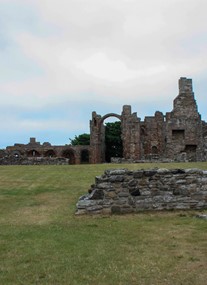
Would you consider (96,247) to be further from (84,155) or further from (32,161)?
(84,155)

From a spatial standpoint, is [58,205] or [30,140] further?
[30,140]

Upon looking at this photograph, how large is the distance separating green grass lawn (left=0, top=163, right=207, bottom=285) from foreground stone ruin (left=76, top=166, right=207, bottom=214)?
42cm

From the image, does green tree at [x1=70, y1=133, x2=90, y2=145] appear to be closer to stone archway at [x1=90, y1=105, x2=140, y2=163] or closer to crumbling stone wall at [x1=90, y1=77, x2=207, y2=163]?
stone archway at [x1=90, y1=105, x2=140, y2=163]

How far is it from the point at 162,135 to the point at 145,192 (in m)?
39.3

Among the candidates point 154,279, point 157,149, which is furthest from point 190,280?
point 157,149

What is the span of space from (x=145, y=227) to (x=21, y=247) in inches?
122

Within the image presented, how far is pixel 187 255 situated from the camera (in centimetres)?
717

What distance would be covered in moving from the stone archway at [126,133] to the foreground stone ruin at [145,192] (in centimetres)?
3555

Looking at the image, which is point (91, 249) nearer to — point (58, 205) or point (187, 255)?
point (187, 255)

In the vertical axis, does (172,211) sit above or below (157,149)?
below

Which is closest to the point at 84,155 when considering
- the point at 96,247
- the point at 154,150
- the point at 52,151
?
the point at 52,151

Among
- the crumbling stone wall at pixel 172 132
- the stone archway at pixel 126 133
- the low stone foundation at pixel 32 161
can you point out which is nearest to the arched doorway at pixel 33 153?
the stone archway at pixel 126 133

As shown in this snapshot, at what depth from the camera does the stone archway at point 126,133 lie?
49.0m

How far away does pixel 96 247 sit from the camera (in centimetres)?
780
